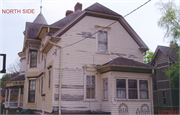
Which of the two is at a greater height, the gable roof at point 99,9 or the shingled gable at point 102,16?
the gable roof at point 99,9

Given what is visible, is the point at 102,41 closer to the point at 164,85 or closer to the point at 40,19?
the point at 40,19

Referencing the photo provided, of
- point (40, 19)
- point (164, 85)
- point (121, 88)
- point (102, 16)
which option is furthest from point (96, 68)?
point (164, 85)

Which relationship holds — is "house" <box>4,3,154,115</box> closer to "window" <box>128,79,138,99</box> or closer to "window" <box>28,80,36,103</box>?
"window" <box>128,79,138,99</box>

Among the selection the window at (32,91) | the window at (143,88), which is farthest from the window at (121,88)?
the window at (32,91)

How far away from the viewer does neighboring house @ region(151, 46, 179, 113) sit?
24984mm

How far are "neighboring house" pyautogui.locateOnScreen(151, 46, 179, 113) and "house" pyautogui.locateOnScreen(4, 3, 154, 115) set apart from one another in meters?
10.5

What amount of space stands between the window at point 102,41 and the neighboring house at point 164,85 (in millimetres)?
11575

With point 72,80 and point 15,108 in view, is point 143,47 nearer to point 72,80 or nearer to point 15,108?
point 72,80

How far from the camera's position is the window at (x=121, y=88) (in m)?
13.4

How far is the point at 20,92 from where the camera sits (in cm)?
2267

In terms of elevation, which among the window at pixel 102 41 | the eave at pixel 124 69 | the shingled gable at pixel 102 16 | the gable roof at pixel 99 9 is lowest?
the eave at pixel 124 69

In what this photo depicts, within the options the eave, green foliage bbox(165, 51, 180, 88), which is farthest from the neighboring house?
the eave

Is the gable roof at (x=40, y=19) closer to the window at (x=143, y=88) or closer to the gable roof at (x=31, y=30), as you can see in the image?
the gable roof at (x=31, y=30)

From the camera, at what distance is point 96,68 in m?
14.9
